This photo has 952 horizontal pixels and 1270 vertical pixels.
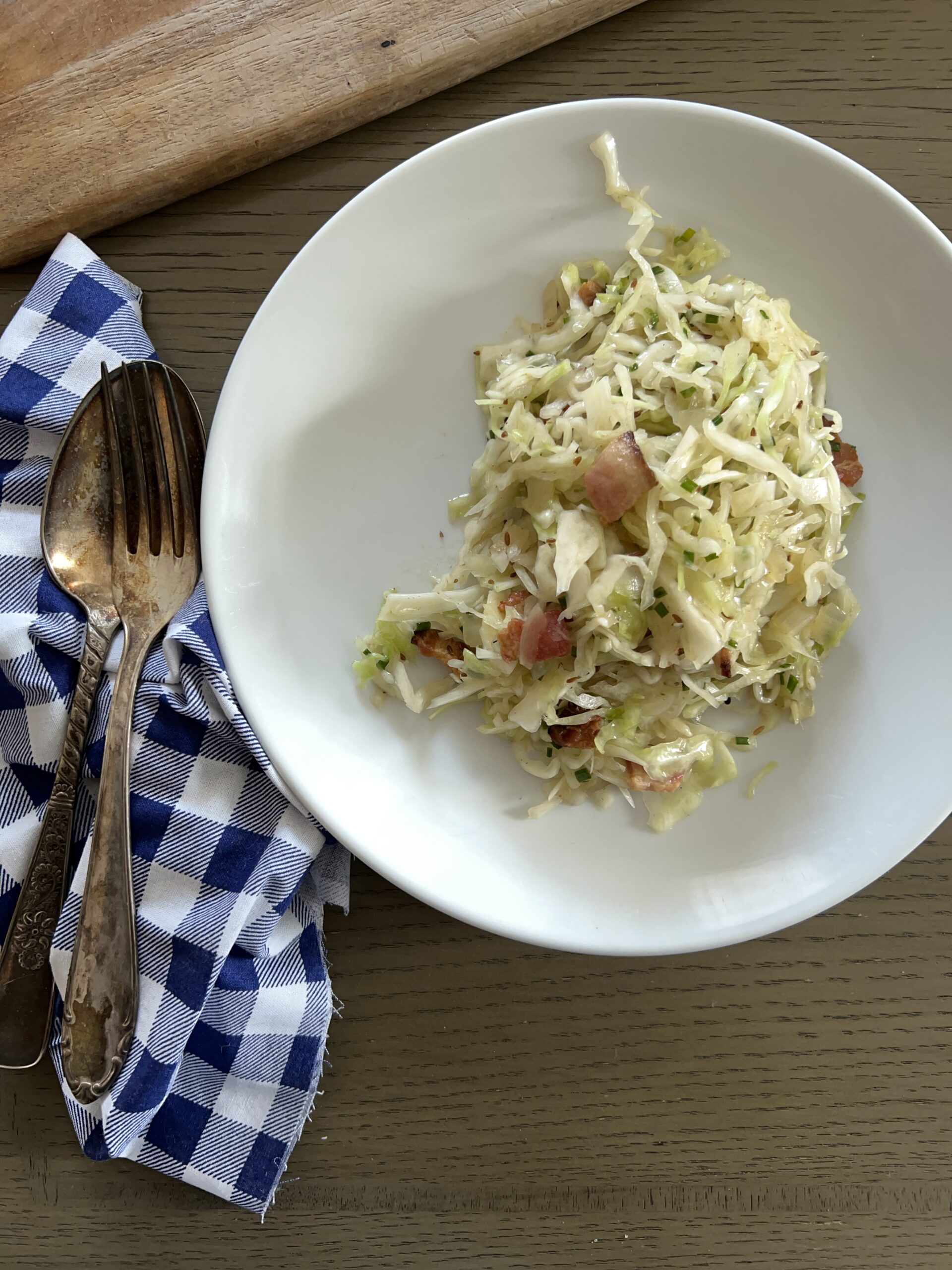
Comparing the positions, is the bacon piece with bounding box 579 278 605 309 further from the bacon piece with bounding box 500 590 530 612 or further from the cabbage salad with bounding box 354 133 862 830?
the bacon piece with bounding box 500 590 530 612

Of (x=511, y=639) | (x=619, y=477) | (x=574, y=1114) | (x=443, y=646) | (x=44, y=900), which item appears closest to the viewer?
(x=619, y=477)

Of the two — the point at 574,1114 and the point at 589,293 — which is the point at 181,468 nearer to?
the point at 589,293

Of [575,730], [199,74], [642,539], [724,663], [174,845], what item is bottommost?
[174,845]

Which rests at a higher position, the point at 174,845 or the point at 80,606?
the point at 80,606

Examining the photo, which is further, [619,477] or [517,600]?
[517,600]

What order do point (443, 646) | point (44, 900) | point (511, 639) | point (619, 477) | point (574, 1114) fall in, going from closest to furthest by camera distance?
1. point (619, 477)
2. point (511, 639)
3. point (443, 646)
4. point (44, 900)
5. point (574, 1114)

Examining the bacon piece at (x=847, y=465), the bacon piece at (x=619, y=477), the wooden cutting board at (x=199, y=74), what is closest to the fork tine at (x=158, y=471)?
the wooden cutting board at (x=199, y=74)

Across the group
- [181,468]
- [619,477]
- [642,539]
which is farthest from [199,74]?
[642,539]

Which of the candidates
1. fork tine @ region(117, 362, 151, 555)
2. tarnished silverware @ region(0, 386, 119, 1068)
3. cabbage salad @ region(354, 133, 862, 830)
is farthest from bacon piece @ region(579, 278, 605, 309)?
tarnished silverware @ region(0, 386, 119, 1068)
